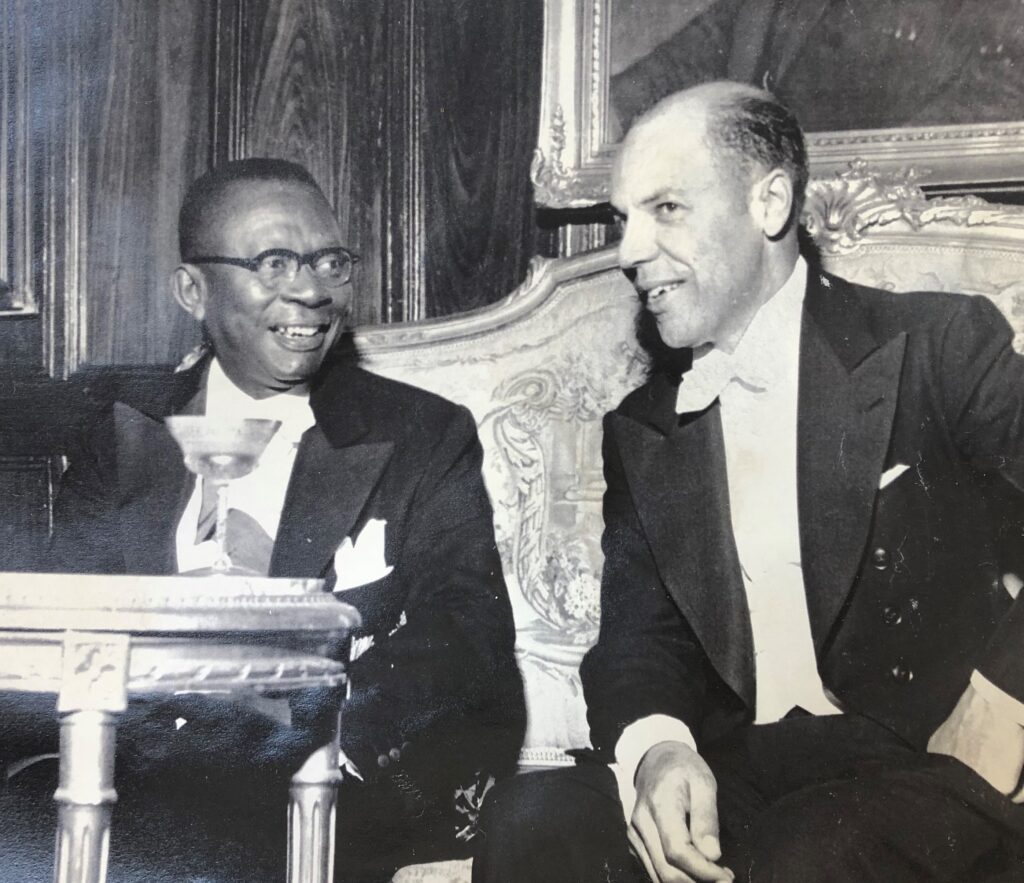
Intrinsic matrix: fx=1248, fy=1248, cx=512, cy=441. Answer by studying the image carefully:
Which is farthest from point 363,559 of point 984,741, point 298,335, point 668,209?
point 984,741

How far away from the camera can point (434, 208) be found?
2.71 meters

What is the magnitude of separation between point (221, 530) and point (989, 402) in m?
1.47

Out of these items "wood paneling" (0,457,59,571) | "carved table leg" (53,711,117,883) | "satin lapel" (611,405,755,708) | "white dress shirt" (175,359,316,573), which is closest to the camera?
"carved table leg" (53,711,117,883)

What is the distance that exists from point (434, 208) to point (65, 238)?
825 millimetres

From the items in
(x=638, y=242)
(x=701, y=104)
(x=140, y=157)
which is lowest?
(x=638, y=242)

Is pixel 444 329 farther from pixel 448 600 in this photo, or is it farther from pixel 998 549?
pixel 998 549

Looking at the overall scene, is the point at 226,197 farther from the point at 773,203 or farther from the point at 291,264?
the point at 773,203

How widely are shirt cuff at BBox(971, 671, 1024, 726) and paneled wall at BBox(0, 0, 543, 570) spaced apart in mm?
1220

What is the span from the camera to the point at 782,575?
2.24m

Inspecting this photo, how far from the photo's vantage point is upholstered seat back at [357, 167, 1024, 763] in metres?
2.32

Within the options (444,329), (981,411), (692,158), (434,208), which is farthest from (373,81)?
(981,411)

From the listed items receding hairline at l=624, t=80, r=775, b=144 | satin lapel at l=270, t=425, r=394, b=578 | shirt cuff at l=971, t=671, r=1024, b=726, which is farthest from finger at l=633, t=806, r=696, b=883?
receding hairline at l=624, t=80, r=775, b=144

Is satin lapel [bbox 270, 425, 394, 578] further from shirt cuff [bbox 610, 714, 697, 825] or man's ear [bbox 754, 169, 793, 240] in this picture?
man's ear [bbox 754, 169, 793, 240]

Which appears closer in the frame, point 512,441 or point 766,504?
point 766,504
